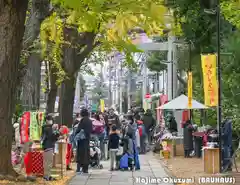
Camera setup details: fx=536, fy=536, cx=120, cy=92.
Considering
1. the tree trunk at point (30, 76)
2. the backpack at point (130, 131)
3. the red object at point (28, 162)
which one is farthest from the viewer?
the backpack at point (130, 131)

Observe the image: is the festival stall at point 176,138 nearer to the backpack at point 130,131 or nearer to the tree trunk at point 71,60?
the backpack at point 130,131

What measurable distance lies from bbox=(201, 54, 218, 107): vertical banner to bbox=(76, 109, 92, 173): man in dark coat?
3.88 meters

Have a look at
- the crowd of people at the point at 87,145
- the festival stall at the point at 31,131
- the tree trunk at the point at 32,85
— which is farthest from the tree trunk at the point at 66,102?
the festival stall at the point at 31,131

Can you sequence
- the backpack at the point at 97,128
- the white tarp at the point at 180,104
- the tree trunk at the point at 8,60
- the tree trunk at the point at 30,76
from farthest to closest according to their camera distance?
1. the white tarp at the point at 180,104
2. the backpack at the point at 97,128
3. the tree trunk at the point at 30,76
4. the tree trunk at the point at 8,60

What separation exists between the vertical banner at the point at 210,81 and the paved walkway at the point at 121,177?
2.64 metres

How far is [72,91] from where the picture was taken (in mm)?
27781

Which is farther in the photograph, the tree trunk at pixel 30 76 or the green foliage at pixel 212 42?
the green foliage at pixel 212 42

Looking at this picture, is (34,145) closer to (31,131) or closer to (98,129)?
(31,131)

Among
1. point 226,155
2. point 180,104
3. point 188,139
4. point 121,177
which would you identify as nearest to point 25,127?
point 121,177

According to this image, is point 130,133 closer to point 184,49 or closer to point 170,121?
point 170,121

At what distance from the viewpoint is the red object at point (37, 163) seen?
13383mm

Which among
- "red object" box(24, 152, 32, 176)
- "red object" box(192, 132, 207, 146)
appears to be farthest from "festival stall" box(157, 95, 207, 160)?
"red object" box(24, 152, 32, 176)

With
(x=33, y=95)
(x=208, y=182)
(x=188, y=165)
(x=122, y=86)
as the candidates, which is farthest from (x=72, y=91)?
(x=122, y=86)

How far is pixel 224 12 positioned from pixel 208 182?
8642 mm
